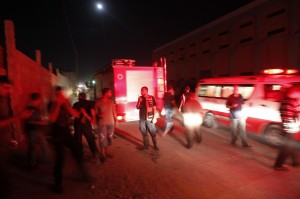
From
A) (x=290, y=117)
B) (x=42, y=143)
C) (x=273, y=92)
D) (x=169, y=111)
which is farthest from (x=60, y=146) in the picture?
(x=273, y=92)

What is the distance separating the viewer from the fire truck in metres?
9.75

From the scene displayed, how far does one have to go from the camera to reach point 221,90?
9445 millimetres

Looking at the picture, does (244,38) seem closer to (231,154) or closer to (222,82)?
(222,82)

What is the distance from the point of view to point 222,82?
9.38 meters

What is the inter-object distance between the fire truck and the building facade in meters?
12.9

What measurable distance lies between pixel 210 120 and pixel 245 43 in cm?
1612

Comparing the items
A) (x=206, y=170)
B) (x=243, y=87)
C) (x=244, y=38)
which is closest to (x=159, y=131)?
(x=243, y=87)

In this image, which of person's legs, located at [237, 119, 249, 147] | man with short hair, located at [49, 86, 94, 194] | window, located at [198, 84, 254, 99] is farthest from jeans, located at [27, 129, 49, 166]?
window, located at [198, 84, 254, 99]

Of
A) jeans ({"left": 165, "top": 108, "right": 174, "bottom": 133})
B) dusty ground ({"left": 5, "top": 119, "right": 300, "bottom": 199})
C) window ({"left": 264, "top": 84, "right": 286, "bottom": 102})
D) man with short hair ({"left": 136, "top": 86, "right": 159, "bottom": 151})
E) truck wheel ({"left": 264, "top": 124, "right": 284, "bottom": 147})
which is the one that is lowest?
dusty ground ({"left": 5, "top": 119, "right": 300, "bottom": 199})

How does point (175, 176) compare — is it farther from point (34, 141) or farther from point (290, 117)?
point (34, 141)

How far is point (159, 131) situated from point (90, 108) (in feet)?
13.6

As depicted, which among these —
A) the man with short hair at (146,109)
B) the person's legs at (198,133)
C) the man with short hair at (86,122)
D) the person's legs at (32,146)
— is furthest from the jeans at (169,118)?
the person's legs at (32,146)

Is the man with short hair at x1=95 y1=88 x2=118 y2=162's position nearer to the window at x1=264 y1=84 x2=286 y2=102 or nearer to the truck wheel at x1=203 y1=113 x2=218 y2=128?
the window at x1=264 y1=84 x2=286 y2=102

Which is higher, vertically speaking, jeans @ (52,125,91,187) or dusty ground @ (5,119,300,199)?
jeans @ (52,125,91,187)
